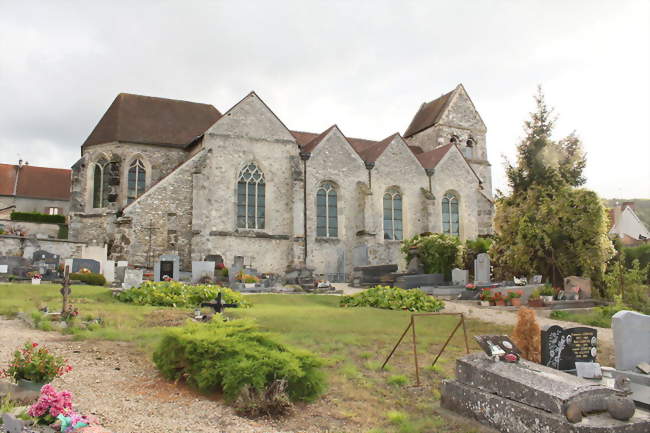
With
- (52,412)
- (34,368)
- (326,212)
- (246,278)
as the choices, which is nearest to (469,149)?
(326,212)

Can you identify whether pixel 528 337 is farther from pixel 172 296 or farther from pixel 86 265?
pixel 86 265

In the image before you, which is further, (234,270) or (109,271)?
(234,270)

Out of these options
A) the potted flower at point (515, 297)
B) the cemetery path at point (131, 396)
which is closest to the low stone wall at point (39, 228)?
the cemetery path at point (131, 396)

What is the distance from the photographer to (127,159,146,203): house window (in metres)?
29.0

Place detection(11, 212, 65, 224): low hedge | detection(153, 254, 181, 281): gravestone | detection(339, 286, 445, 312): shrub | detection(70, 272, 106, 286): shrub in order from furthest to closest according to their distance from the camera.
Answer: detection(11, 212, 65, 224): low hedge < detection(153, 254, 181, 281): gravestone < detection(70, 272, 106, 286): shrub < detection(339, 286, 445, 312): shrub

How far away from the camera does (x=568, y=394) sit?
529cm

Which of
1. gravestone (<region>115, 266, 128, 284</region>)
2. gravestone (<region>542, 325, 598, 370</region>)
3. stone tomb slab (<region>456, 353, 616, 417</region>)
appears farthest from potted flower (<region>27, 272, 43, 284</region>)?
gravestone (<region>542, 325, 598, 370</region>)

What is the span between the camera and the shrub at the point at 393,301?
15.8 meters

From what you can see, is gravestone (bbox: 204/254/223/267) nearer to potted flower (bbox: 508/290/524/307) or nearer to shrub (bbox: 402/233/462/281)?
shrub (bbox: 402/233/462/281)

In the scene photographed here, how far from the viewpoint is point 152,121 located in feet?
101

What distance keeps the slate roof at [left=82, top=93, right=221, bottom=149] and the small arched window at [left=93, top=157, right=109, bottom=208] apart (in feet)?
4.40

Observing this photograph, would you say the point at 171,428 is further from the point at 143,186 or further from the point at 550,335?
the point at 143,186

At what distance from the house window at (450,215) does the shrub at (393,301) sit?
1516 cm

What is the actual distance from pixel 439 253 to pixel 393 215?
650 centimetres
